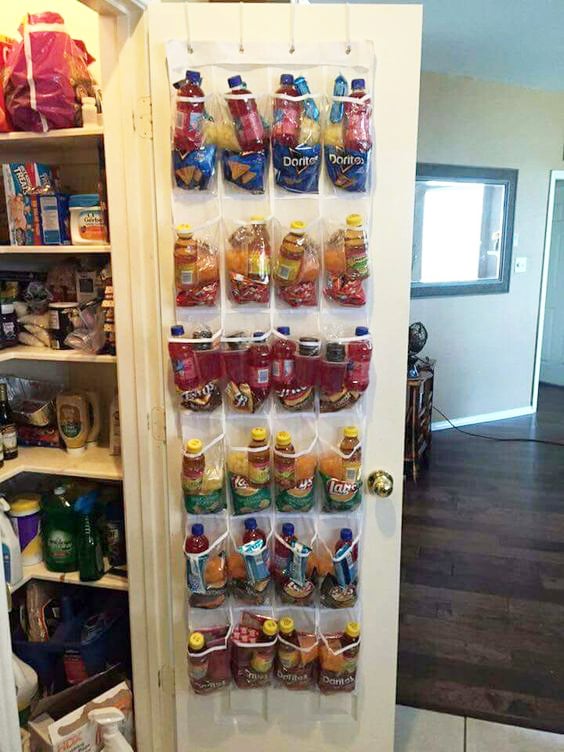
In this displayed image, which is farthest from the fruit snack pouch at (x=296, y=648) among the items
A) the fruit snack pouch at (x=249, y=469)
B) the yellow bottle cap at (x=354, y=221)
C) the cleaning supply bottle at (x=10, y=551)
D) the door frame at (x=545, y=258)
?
the door frame at (x=545, y=258)

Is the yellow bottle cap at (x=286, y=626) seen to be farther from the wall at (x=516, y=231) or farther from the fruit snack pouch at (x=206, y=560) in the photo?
the wall at (x=516, y=231)

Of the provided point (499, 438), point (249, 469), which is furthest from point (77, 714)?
point (499, 438)

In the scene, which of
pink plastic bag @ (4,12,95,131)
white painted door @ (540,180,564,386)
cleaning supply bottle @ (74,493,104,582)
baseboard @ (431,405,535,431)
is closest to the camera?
pink plastic bag @ (4,12,95,131)

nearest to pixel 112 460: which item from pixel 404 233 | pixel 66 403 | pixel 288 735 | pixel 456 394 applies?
pixel 66 403

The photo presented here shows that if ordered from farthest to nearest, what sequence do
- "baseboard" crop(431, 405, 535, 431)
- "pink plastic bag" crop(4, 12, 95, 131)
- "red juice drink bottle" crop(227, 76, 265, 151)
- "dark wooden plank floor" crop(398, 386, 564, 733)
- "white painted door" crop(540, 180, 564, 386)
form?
1. "white painted door" crop(540, 180, 564, 386)
2. "baseboard" crop(431, 405, 535, 431)
3. "dark wooden plank floor" crop(398, 386, 564, 733)
4. "pink plastic bag" crop(4, 12, 95, 131)
5. "red juice drink bottle" crop(227, 76, 265, 151)

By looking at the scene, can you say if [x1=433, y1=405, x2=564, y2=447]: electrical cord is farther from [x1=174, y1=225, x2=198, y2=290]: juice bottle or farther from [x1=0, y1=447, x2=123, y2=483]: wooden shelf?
[x1=174, y1=225, x2=198, y2=290]: juice bottle

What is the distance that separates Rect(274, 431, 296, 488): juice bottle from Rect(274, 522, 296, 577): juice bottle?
0.12 m

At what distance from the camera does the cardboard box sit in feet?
5.38

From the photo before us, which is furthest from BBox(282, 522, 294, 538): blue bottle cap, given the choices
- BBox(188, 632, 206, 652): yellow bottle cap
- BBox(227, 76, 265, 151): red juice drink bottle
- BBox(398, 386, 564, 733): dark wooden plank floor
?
BBox(398, 386, 564, 733): dark wooden plank floor

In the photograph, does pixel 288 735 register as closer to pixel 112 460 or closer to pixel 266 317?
pixel 112 460

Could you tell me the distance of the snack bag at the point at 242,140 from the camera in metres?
1.29

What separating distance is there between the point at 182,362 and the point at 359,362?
41cm

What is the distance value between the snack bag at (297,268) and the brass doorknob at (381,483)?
450 mm

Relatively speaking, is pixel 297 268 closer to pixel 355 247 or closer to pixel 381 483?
pixel 355 247
